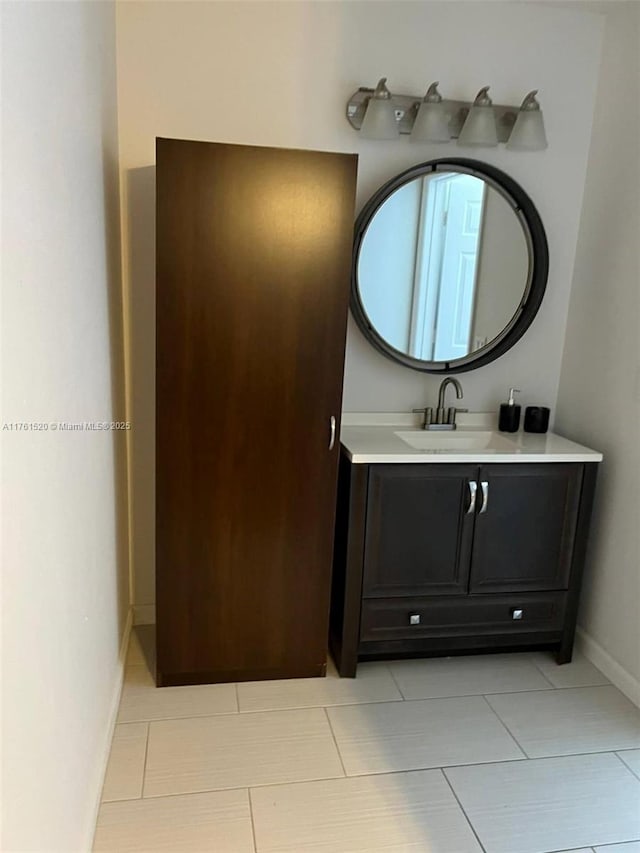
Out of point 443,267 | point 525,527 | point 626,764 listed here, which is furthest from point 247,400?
point 626,764

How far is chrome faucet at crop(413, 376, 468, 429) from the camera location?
2695 mm

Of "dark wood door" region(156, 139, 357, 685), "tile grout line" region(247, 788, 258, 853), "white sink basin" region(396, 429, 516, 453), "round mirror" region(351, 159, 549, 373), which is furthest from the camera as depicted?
"white sink basin" region(396, 429, 516, 453)

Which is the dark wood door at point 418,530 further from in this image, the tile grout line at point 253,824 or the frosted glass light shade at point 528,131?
the frosted glass light shade at point 528,131

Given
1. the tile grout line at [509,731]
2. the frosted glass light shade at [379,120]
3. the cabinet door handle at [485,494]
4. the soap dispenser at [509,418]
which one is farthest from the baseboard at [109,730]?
the frosted glass light shade at [379,120]

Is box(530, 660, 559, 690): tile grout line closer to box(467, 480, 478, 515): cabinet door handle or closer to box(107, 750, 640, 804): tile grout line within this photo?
box(107, 750, 640, 804): tile grout line

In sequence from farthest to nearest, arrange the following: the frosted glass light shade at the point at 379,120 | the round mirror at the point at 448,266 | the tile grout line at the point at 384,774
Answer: the round mirror at the point at 448,266 < the frosted glass light shade at the point at 379,120 < the tile grout line at the point at 384,774

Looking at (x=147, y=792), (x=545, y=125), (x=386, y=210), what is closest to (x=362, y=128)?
(x=386, y=210)

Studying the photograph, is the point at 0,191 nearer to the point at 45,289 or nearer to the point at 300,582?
the point at 45,289

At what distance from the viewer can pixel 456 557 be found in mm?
2416

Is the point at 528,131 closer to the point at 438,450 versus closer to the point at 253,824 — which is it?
the point at 438,450

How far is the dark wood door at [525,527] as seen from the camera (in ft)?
7.87

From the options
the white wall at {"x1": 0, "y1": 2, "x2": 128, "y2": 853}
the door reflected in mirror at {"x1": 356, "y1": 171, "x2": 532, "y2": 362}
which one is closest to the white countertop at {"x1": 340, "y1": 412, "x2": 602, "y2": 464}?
the door reflected in mirror at {"x1": 356, "y1": 171, "x2": 532, "y2": 362}

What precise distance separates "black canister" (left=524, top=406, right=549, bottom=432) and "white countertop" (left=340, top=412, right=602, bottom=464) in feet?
0.09

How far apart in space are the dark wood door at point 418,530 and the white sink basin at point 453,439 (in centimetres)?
31
